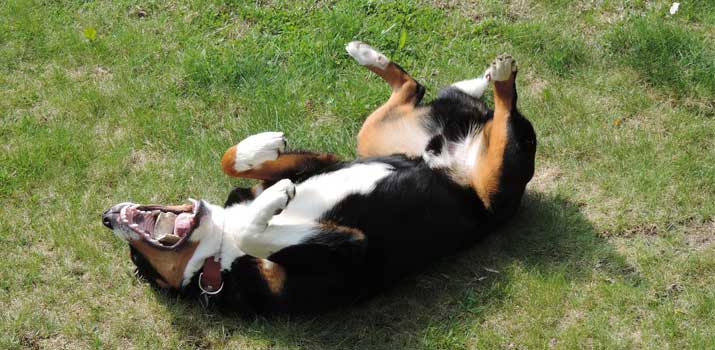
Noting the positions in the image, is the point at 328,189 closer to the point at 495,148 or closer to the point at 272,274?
the point at 272,274

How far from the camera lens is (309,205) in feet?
14.7

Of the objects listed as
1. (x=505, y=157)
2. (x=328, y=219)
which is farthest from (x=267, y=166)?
(x=505, y=157)

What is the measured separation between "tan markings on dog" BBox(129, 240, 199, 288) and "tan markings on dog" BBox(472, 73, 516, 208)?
61.8 inches

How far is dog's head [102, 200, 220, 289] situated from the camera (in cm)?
436

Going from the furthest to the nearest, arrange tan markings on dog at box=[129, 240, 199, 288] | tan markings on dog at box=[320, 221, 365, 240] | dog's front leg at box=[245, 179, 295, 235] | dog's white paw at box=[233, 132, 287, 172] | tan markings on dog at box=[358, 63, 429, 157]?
tan markings on dog at box=[358, 63, 429, 157] < dog's white paw at box=[233, 132, 287, 172] < tan markings on dog at box=[129, 240, 199, 288] < tan markings on dog at box=[320, 221, 365, 240] < dog's front leg at box=[245, 179, 295, 235]

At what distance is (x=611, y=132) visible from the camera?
17.7ft

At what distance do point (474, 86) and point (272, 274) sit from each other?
2.00m

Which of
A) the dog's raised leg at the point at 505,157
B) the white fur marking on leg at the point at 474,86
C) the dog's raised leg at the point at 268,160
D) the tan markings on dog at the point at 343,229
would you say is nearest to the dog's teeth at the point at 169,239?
the dog's raised leg at the point at 268,160

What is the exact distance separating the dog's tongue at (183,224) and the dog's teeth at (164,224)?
4 cm

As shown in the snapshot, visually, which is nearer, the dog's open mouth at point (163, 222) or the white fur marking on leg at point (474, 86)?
the dog's open mouth at point (163, 222)

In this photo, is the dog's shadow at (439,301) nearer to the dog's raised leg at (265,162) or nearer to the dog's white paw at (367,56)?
the dog's raised leg at (265,162)

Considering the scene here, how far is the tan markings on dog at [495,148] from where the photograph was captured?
4.57 meters

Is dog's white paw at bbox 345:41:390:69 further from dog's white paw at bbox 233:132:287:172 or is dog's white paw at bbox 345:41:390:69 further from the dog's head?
the dog's head

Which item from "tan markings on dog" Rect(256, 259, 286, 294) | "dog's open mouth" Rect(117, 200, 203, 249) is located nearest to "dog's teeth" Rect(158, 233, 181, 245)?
"dog's open mouth" Rect(117, 200, 203, 249)
